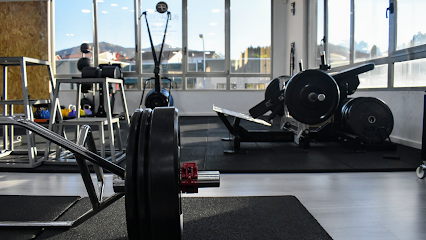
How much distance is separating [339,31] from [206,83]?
3.25 meters

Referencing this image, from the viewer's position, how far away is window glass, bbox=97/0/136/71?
6.95 meters

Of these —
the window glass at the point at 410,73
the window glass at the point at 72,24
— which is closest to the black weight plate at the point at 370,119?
the window glass at the point at 410,73

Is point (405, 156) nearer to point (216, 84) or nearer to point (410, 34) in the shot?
point (410, 34)

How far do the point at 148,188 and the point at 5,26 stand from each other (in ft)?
24.8

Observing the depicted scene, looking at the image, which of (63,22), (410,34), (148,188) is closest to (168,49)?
(63,22)

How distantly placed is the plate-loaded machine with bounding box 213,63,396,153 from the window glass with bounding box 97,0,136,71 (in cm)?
457

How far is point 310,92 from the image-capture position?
2.88m

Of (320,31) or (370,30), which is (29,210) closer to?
(370,30)

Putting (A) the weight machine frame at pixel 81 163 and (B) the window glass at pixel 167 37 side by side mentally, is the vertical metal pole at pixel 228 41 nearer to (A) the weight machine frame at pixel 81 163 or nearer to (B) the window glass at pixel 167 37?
(B) the window glass at pixel 167 37

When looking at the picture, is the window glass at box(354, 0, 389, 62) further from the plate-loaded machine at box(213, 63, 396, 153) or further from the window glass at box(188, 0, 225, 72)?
the window glass at box(188, 0, 225, 72)

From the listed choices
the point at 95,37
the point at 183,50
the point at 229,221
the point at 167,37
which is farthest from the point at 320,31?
the point at 229,221

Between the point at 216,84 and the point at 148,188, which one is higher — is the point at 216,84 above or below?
above

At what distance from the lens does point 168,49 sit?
23.1 feet

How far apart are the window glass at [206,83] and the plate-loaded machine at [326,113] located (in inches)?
149
